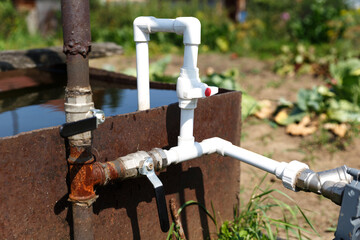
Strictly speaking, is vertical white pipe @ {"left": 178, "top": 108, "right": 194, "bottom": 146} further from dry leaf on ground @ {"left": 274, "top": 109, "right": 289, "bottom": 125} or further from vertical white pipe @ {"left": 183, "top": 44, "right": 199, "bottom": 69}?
dry leaf on ground @ {"left": 274, "top": 109, "right": 289, "bottom": 125}

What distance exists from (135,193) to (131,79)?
4.08 ft

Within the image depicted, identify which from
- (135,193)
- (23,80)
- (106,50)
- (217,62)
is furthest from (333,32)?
(135,193)

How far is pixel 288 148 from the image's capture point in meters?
3.51

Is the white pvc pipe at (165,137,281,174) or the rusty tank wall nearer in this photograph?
the rusty tank wall

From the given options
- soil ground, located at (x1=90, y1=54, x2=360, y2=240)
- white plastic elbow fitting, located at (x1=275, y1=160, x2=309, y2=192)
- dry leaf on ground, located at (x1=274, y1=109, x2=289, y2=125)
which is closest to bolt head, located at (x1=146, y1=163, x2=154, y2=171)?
white plastic elbow fitting, located at (x1=275, y1=160, x2=309, y2=192)

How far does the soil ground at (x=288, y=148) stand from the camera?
8.64 ft

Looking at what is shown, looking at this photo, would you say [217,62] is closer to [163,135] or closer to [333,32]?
[333,32]

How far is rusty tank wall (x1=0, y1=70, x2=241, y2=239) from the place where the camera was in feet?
4.11

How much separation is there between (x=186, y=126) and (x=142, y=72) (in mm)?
337

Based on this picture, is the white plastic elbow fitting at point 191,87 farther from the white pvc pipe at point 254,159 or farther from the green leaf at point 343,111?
the green leaf at point 343,111

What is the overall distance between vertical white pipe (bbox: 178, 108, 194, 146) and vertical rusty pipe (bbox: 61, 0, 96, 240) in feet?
1.51

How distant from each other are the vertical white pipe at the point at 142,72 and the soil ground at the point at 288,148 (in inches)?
42.3

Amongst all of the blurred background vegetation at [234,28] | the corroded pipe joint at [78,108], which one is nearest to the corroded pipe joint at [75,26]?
the corroded pipe joint at [78,108]

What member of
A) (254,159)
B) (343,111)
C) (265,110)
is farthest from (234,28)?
(254,159)
